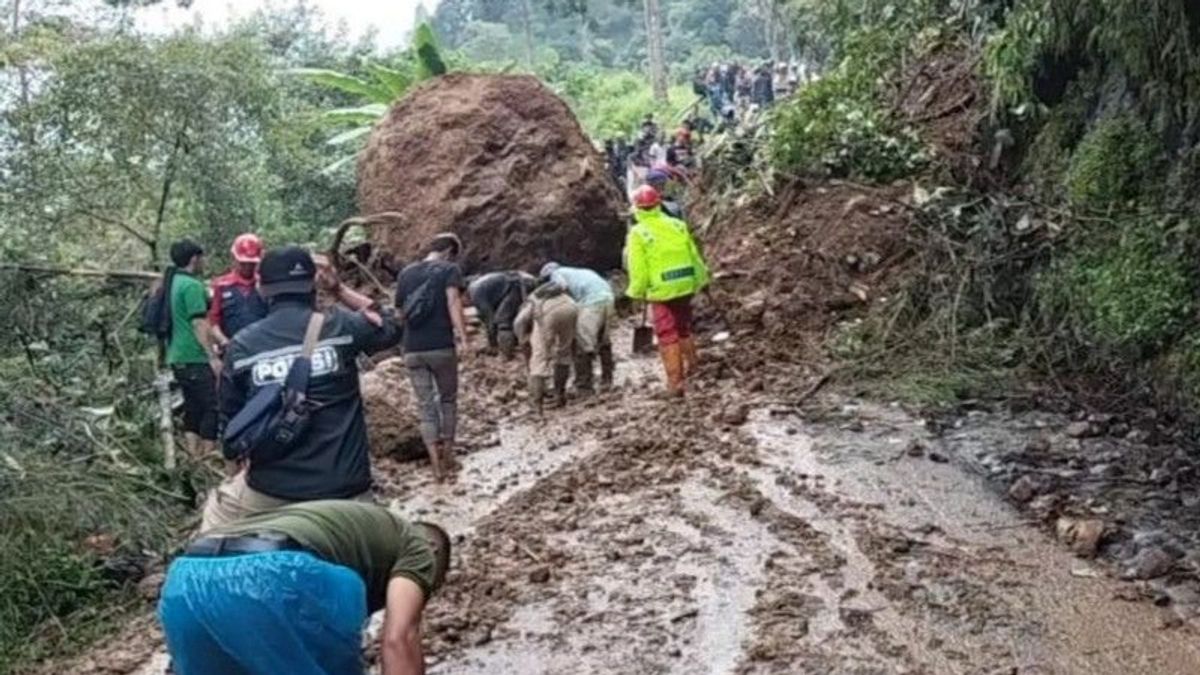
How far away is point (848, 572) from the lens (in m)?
6.09

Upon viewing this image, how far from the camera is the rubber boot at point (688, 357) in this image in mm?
10328

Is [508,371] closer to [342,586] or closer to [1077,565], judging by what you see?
[1077,565]

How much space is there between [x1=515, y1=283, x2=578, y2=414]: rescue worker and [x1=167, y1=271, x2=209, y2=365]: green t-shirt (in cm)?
303

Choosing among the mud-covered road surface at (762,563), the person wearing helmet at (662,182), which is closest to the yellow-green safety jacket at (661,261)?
the mud-covered road surface at (762,563)

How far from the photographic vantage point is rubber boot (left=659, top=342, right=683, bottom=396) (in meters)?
10.1

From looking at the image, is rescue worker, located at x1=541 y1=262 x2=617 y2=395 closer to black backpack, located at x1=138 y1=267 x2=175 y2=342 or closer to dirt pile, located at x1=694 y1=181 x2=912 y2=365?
dirt pile, located at x1=694 y1=181 x2=912 y2=365

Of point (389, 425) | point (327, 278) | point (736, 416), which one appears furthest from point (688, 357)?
point (327, 278)

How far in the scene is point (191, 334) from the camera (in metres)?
8.36

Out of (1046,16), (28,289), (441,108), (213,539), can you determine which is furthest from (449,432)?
(441,108)

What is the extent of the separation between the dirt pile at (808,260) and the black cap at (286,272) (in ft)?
21.7

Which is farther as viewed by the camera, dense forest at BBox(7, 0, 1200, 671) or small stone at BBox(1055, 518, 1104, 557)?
dense forest at BBox(7, 0, 1200, 671)

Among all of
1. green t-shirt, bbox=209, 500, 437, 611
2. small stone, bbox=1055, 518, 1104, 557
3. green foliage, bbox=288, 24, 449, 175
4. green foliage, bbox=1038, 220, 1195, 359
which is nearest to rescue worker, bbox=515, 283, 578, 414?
green foliage, bbox=1038, 220, 1195, 359

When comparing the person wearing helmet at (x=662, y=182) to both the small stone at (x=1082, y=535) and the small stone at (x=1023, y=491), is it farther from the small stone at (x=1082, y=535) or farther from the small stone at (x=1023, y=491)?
the small stone at (x=1082, y=535)

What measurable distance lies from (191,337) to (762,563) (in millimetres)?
4006
